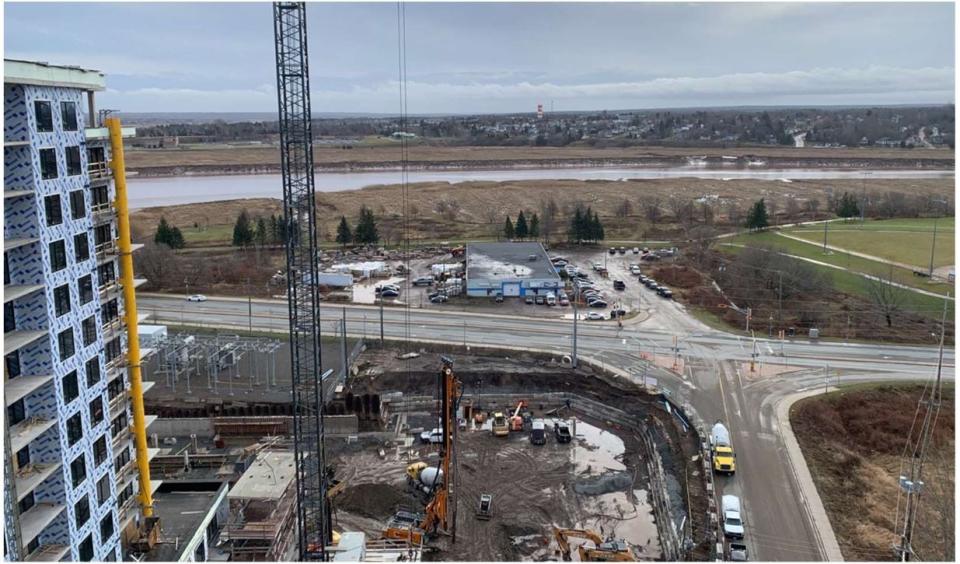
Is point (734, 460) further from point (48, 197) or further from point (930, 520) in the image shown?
point (48, 197)

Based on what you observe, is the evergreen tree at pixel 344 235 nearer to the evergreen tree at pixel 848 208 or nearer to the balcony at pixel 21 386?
the evergreen tree at pixel 848 208

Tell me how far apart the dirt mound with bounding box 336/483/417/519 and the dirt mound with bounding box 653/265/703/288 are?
72.6ft

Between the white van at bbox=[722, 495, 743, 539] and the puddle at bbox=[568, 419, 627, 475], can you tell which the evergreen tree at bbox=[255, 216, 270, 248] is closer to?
the puddle at bbox=[568, 419, 627, 475]

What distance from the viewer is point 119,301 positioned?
44.9 feet

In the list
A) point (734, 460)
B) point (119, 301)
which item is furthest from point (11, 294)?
point (734, 460)

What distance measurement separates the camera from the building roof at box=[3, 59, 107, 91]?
33.8ft

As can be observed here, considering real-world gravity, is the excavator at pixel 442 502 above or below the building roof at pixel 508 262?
below

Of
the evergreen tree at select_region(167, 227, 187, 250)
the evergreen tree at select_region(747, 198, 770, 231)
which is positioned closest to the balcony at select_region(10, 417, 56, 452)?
the evergreen tree at select_region(167, 227, 187, 250)

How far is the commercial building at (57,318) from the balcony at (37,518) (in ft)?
0.06

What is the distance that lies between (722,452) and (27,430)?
15.4 meters

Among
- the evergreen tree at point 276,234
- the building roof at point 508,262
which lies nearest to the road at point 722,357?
the building roof at point 508,262

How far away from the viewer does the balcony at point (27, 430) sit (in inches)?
418

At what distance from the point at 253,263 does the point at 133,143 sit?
304 feet

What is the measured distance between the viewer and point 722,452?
1948cm
